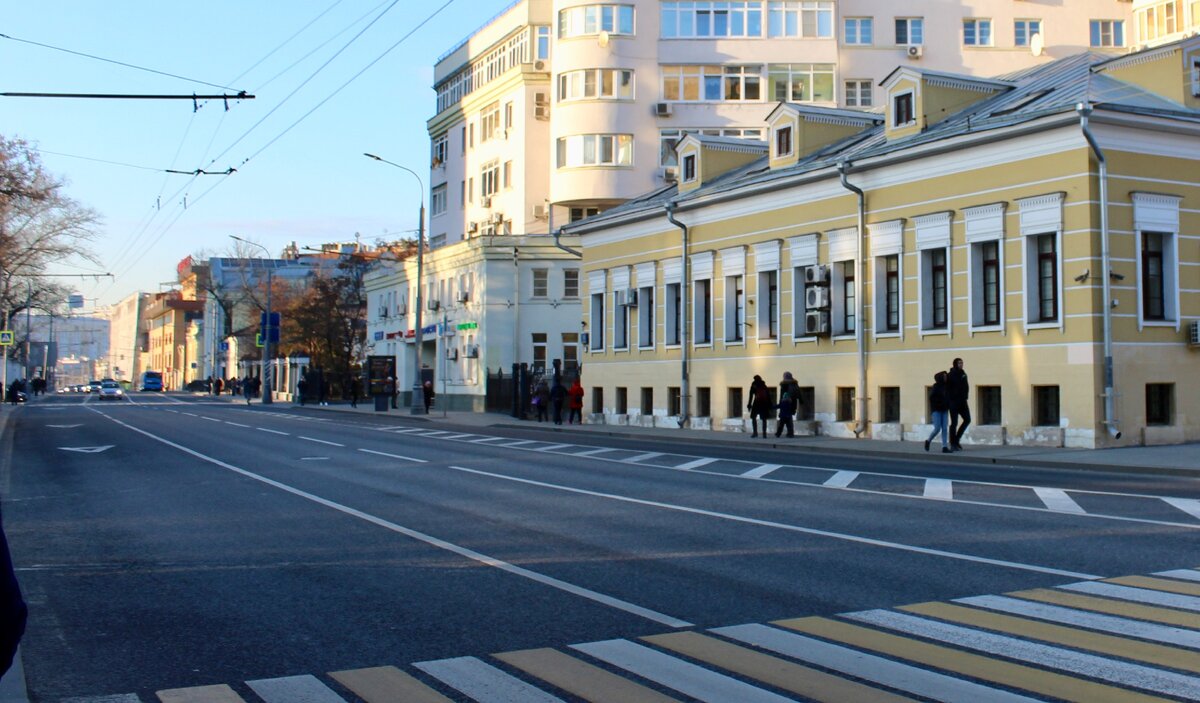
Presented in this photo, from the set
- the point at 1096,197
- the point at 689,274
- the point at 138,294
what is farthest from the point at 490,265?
the point at 138,294

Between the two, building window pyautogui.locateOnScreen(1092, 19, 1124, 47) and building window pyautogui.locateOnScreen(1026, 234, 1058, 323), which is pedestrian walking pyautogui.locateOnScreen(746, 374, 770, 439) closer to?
building window pyautogui.locateOnScreen(1026, 234, 1058, 323)

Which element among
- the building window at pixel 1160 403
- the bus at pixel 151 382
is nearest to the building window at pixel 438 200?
the building window at pixel 1160 403

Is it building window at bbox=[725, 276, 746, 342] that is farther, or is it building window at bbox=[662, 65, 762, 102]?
building window at bbox=[662, 65, 762, 102]

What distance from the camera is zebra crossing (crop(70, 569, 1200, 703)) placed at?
5.61 meters

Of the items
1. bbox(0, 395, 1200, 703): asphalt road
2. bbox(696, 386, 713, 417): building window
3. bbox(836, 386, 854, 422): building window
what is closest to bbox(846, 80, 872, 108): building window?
bbox(696, 386, 713, 417): building window

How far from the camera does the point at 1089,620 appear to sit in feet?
23.6

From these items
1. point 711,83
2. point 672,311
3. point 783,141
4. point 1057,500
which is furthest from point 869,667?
point 711,83

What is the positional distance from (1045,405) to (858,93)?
30.7m

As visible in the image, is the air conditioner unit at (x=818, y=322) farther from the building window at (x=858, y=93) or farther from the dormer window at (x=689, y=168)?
the building window at (x=858, y=93)

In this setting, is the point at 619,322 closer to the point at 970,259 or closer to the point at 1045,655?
the point at 970,259

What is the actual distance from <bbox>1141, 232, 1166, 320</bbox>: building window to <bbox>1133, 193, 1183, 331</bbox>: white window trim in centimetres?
7

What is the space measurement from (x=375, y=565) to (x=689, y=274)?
2721 cm

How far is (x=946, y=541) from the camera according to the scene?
10766mm

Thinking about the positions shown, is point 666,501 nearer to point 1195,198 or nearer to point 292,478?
point 292,478
